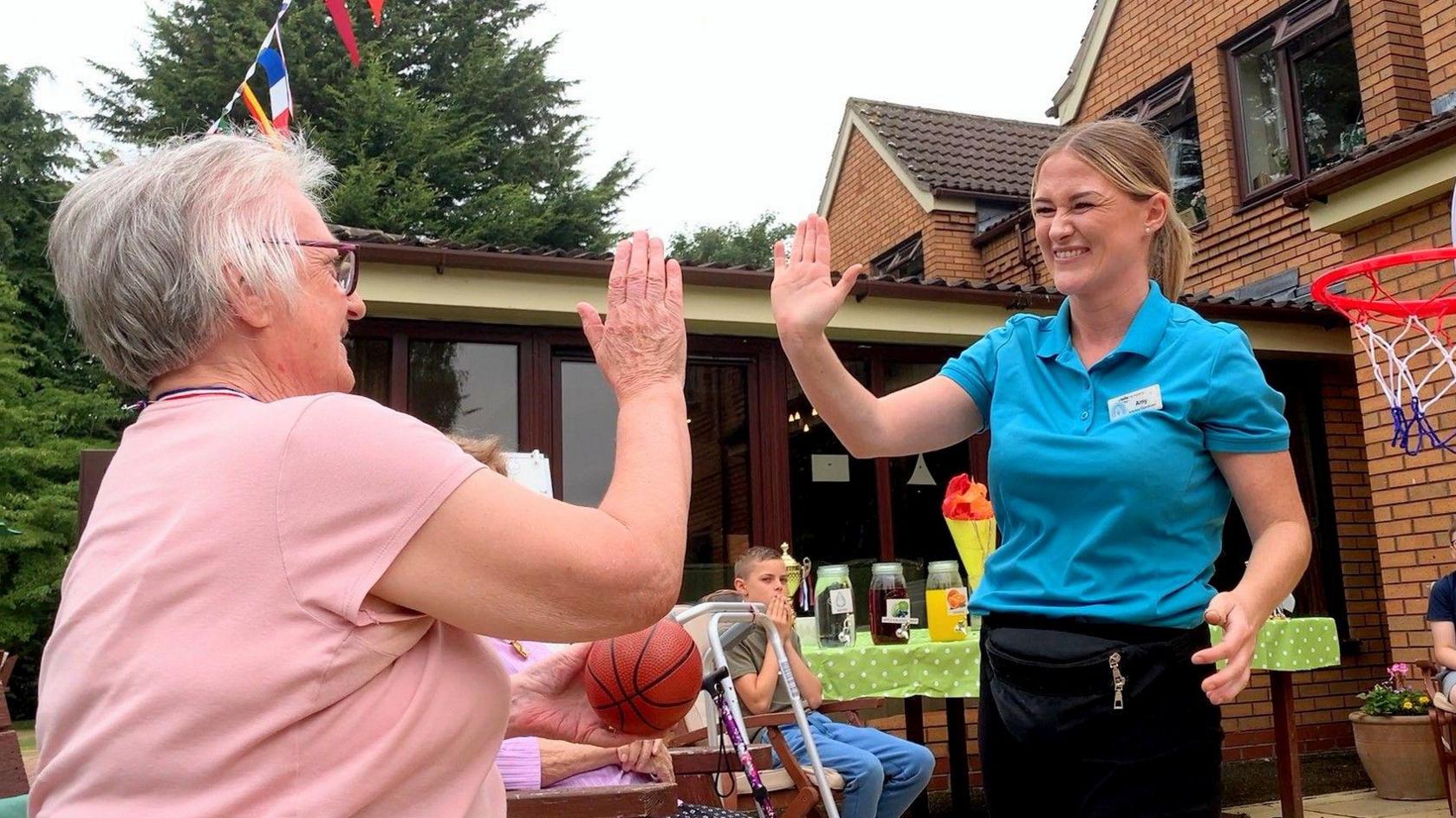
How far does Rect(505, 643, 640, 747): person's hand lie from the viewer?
2.10m

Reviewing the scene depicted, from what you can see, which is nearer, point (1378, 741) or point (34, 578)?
point (1378, 741)

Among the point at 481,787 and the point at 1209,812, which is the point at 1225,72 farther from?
the point at 481,787

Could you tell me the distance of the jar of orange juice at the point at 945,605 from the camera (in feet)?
18.2

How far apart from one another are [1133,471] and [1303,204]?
623 centimetres

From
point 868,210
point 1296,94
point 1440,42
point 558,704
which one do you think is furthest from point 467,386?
point 868,210

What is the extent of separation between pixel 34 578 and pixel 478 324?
44.0 ft

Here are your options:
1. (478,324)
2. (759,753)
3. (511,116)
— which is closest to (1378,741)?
(759,753)

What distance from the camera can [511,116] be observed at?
24.8 meters

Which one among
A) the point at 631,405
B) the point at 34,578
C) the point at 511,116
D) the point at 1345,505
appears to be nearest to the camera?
the point at 631,405

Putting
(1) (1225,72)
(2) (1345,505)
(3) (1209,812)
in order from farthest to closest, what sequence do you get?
(1) (1225,72) < (2) (1345,505) < (3) (1209,812)

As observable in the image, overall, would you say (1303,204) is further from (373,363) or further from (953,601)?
(373,363)

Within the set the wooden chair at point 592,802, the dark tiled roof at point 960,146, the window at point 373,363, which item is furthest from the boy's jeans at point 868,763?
the dark tiled roof at point 960,146

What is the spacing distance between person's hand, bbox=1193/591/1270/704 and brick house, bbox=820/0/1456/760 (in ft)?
18.6

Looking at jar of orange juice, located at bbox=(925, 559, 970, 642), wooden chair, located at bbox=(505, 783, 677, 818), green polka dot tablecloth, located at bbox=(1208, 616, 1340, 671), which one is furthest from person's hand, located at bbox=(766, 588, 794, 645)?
green polka dot tablecloth, located at bbox=(1208, 616, 1340, 671)
